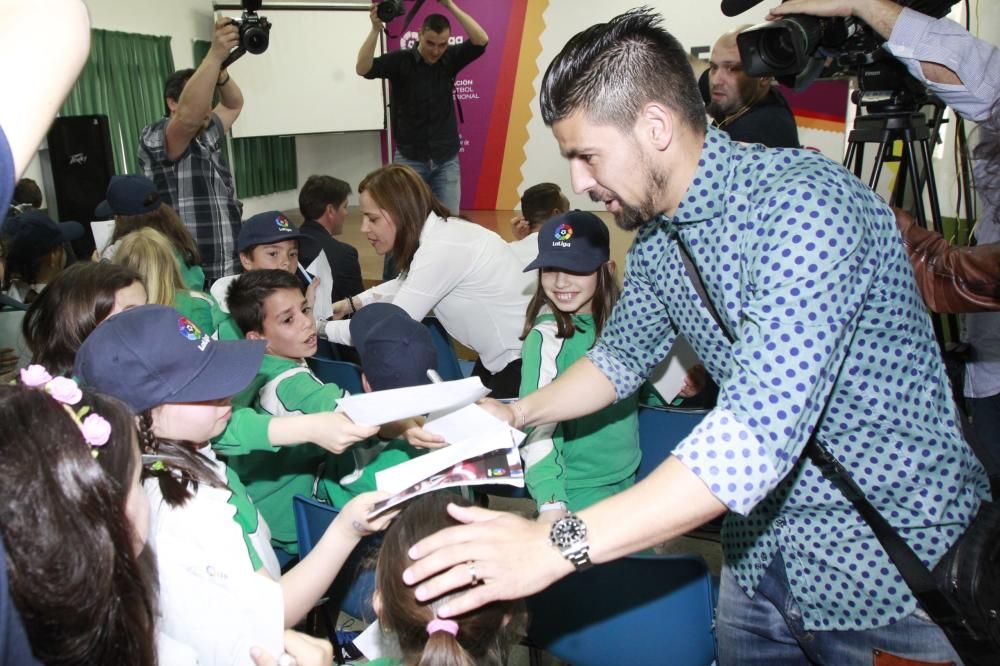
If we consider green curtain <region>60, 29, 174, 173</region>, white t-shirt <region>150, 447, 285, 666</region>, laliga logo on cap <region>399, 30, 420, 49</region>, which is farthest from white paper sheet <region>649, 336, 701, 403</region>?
laliga logo on cap <region>399, 30, 420, 49</region>

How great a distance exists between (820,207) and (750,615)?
767 millimetres

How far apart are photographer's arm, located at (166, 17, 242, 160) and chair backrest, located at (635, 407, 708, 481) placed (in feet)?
7.90

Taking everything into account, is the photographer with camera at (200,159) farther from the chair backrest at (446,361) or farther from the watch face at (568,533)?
the watch face at (568,533)

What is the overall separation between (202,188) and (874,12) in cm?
292

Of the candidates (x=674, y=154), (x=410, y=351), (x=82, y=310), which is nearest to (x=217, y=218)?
(x=82, y=310)

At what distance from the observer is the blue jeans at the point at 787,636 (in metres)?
1.20

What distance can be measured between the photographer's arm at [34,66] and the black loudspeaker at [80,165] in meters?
6.25

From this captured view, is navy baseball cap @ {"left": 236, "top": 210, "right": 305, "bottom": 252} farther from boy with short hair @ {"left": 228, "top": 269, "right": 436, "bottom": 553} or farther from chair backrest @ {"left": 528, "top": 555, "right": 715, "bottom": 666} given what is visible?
chair backrest @ {"left": 528, "top": 555, "right": 715, "bottom": 666}

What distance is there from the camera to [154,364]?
4.78 feet

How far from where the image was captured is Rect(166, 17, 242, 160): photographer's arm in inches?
129

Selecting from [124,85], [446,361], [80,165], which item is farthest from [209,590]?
[124,85]

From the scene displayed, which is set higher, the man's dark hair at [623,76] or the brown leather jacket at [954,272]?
the man's dark hair at [623,76]

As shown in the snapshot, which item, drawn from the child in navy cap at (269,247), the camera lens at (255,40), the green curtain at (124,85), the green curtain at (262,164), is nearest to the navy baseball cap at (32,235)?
the child in navy cap at (269,247)

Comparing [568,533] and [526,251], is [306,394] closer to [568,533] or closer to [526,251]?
[568,533]
